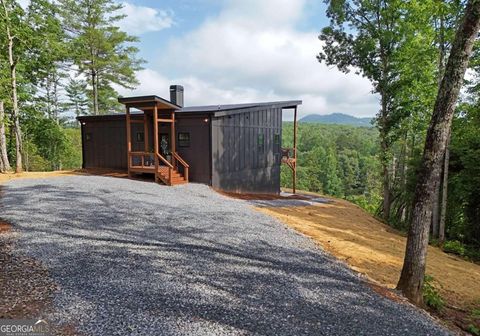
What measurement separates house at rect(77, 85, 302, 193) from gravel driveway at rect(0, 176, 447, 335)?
16.9 ft

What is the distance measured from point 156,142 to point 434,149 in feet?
33.3

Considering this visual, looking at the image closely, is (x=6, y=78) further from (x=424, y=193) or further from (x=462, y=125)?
(x=462, y=125)

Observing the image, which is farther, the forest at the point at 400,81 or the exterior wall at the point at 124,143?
the exterior wall at the point at 124,143

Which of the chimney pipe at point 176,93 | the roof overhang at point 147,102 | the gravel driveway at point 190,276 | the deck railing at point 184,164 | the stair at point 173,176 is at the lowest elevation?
the gravel driveway at point 190,276

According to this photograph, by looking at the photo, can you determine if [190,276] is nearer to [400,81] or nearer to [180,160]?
[180,160]

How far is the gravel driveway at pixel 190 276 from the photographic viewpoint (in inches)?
140

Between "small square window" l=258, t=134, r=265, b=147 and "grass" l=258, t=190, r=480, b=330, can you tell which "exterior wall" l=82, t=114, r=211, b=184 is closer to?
"small square window" l=258, t=134, r=265, b=147

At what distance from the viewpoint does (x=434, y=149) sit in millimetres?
4730

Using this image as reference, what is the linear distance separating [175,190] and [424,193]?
8.98m

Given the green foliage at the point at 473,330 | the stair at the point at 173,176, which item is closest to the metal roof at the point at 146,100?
the stair at the point at 173,176

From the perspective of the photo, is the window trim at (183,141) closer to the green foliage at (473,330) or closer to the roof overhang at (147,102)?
the roof overhang at (147,102)

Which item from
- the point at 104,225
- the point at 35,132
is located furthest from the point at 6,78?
the point at 104,225

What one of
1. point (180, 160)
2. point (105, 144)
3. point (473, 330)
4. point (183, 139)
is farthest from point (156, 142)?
point (473, 330)

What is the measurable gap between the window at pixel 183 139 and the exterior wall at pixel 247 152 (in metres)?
1.32
